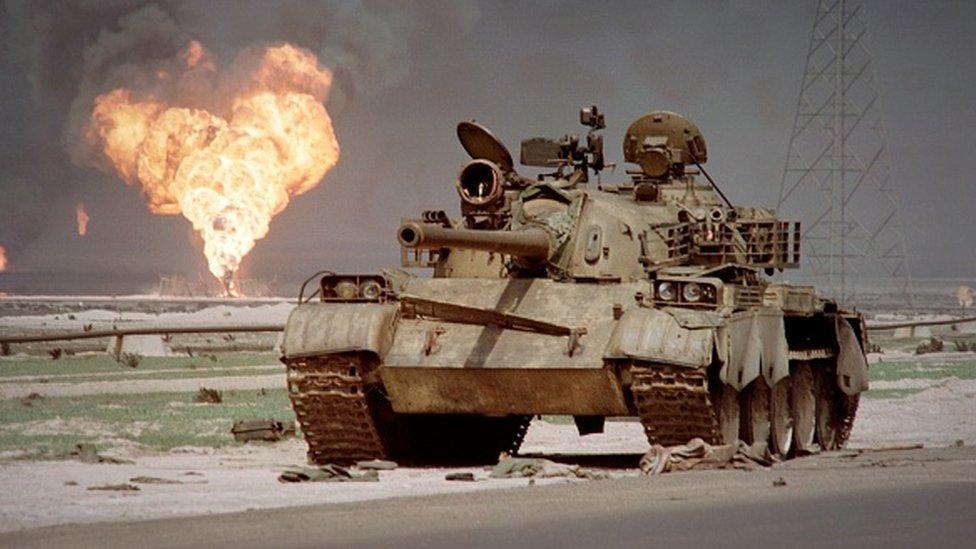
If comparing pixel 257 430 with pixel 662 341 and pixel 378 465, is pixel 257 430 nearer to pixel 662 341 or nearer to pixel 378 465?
pixel 378 465

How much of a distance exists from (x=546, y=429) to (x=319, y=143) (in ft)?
103

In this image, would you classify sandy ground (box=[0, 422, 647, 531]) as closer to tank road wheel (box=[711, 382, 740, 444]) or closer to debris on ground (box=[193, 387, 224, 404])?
tank road wheel (box=[711, 382, 740, 444])

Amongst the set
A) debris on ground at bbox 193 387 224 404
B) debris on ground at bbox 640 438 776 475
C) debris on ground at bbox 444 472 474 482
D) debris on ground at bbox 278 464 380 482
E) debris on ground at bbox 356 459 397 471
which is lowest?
debris on ground at bbox 278 464 380 482

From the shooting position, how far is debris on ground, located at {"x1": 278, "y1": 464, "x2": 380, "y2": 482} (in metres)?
18.5

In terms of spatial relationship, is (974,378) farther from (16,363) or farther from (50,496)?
(50,496)

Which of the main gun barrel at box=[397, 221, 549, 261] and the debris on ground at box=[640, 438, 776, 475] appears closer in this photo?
the main gun barrel at box=[397, 221, 549, 261]

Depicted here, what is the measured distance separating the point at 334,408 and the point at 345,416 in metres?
0.15

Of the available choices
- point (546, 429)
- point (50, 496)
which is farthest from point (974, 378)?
point (50, 496)

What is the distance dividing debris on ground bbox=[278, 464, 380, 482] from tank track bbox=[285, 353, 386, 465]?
81.4 inches

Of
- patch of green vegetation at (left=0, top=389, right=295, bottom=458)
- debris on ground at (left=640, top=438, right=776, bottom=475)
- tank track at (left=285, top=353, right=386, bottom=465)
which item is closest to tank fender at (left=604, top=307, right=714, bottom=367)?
debris on ground at (left=640, top=438, right=776, bottom=475)

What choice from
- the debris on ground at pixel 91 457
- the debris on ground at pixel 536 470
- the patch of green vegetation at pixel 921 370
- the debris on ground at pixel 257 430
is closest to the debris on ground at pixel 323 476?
the debris on ground at pixel 536 470

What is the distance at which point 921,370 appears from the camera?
42.6 meters

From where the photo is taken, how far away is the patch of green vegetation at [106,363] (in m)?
42.1

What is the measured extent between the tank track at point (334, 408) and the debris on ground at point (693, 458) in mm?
3255
